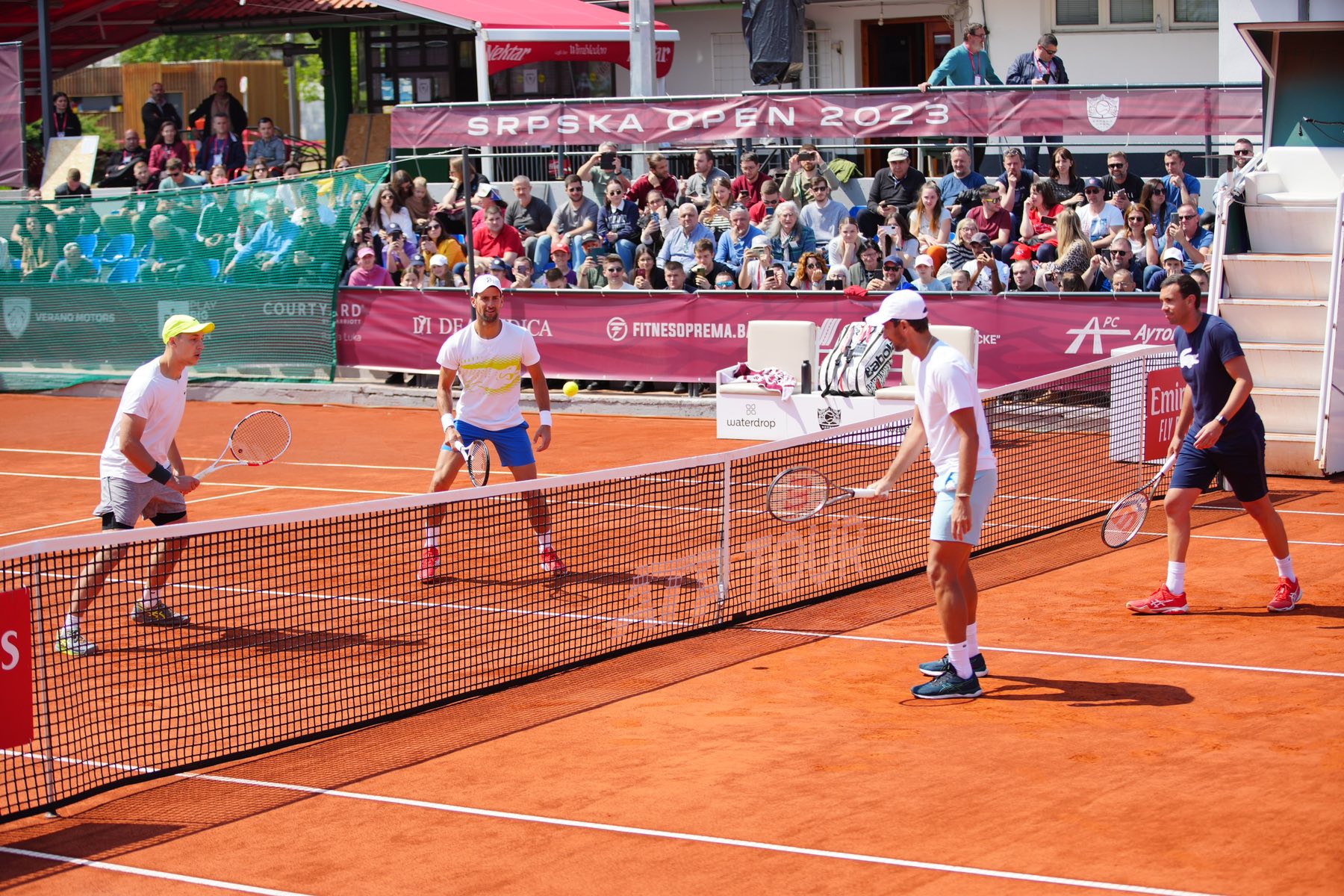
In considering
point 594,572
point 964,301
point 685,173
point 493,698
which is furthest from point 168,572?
point 685,173

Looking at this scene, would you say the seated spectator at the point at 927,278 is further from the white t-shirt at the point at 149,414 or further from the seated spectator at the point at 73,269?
the seated spectator at the point at 73,269

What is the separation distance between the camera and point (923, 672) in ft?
26.7

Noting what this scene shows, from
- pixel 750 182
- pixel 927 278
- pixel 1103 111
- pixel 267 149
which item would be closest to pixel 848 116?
pixel 750 182

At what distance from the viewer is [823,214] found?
19.2 metres

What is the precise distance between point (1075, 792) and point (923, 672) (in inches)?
68.4

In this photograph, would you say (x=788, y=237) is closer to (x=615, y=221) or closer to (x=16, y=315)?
(x=615, y=221)

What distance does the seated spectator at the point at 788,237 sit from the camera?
61.1 ft

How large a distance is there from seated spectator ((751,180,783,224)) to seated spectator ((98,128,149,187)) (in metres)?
12.8

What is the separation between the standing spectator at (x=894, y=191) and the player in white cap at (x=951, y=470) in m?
11.5

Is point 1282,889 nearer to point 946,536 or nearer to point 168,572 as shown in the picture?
point 946,536

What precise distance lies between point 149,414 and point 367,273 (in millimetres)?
11786

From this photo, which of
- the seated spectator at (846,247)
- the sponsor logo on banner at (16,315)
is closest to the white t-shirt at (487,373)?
the seated spectator at (846,247)

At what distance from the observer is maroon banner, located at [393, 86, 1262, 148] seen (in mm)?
17703

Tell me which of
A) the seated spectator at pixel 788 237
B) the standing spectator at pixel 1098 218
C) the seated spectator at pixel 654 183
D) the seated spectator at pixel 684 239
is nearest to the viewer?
the standing spectator at pixel 1098 218
